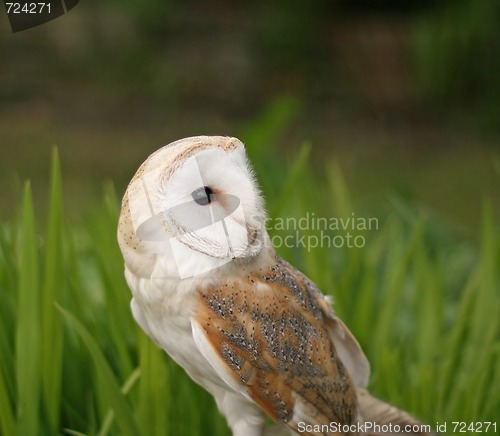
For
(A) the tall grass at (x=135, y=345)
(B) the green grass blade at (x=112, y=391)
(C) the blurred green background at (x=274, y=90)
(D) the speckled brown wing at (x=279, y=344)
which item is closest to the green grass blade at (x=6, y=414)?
(A) the tall grass at (x=135, y=345)

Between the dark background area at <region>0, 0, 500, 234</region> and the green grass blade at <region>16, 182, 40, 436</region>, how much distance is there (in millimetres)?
2300

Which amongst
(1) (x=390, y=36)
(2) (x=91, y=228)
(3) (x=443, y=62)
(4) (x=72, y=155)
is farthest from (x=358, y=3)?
(2) (x=91, y=228)

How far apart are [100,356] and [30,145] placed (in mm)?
2428

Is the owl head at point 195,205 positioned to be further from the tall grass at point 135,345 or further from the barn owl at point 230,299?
the tall grass at point 135,345

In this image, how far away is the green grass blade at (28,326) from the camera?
795 millimetres

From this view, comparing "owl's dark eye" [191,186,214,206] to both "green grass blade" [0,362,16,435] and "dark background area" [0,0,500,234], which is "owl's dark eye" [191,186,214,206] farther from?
"dark background area" [0,0,500,234]

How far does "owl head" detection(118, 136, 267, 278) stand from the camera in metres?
0.57

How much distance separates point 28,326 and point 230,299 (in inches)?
10.2

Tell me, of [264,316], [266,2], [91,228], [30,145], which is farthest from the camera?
[266,2]

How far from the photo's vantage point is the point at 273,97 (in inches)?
135

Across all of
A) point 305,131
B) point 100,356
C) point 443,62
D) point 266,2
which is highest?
point 100,356

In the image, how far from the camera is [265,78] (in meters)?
3.44

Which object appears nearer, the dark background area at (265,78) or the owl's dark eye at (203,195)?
the owl's dark eye at (203,195)

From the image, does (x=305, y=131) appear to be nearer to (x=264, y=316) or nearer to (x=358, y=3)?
(x=358, y=3)
